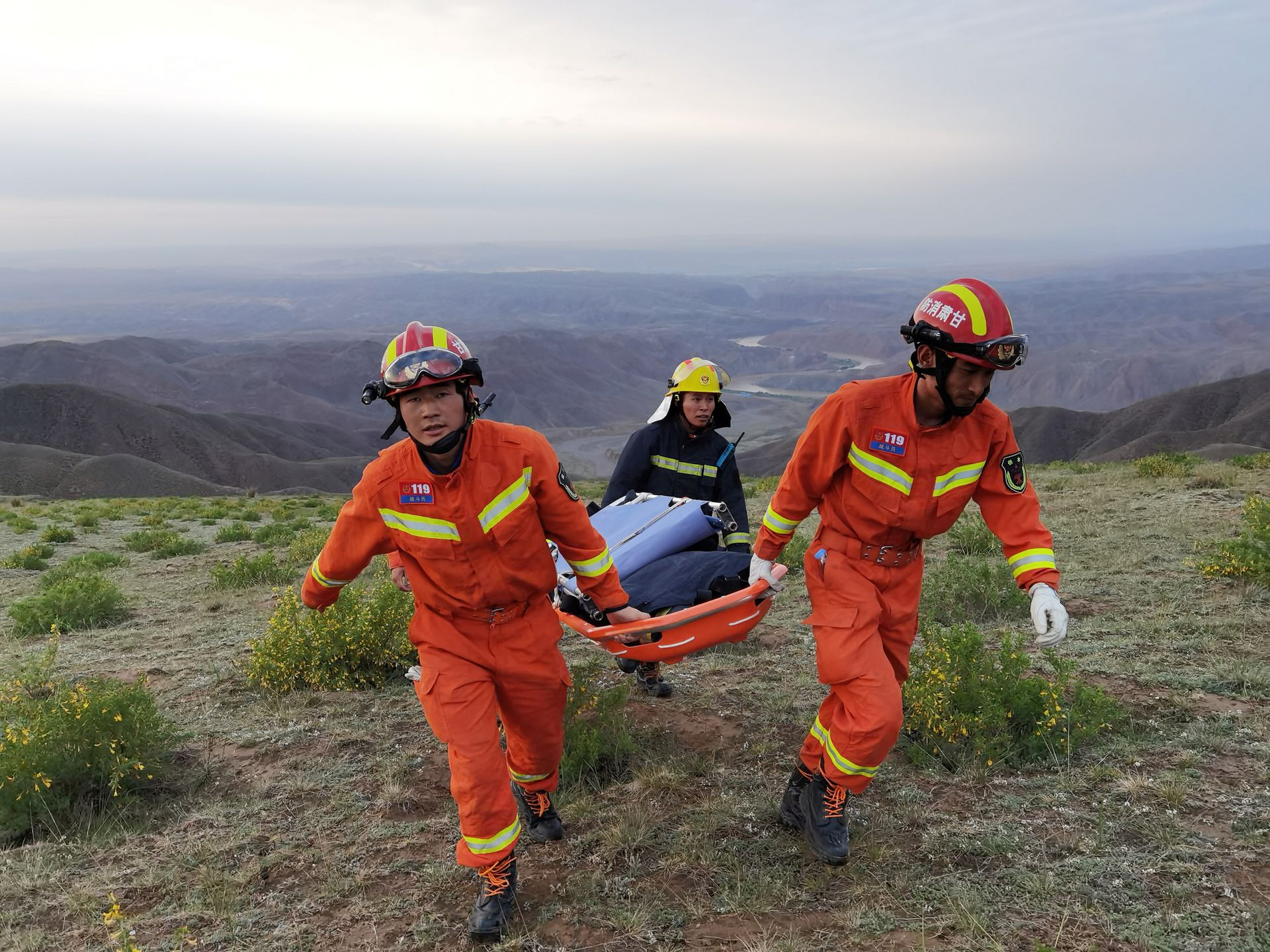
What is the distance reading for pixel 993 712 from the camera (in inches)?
179

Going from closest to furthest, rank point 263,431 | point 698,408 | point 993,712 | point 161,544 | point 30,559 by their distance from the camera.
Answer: point 993,712, point 698,408, point 30,559, point 161,544, point 263,431

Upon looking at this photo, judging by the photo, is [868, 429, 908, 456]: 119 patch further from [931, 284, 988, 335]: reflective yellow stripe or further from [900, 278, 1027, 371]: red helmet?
[931, 284, 988, 335]: reflective yellow stripe

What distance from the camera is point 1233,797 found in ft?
13.1

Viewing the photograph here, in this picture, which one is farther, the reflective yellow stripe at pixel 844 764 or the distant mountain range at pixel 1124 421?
the distant mountain range at pixel 1124 421

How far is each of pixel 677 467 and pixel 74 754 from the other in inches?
159

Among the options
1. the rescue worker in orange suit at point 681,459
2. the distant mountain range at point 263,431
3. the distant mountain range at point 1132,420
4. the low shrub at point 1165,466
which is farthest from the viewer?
the distant mountain range at point 1132,420

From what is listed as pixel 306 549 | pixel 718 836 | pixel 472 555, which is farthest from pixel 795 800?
pixel 306 549

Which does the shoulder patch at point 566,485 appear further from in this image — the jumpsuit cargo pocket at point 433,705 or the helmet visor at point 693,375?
the helmet visor at point 693,375

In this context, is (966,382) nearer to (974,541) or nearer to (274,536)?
(974,541)

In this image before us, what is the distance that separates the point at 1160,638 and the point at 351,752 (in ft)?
19.4

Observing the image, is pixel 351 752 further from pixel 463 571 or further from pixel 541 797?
pixel 463 571

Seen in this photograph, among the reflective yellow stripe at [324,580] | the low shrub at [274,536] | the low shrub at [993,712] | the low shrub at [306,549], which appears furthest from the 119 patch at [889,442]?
the low shrub at [274,536]

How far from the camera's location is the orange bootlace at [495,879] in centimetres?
352

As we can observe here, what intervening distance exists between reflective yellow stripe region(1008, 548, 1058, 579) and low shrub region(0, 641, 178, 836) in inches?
191
